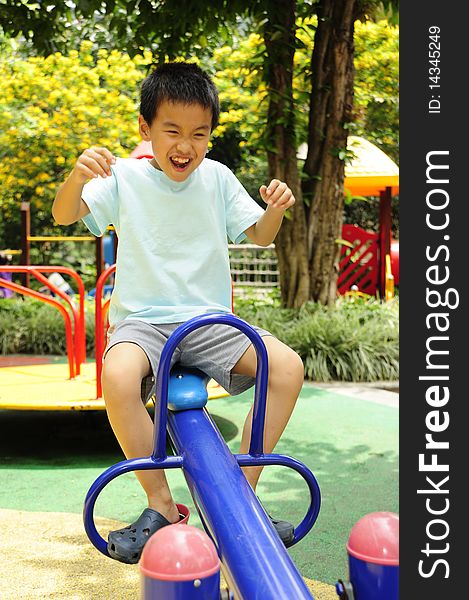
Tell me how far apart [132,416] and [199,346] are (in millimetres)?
296

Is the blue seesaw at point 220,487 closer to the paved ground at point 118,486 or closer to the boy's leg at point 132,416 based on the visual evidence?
the boy's leg at point 132,416

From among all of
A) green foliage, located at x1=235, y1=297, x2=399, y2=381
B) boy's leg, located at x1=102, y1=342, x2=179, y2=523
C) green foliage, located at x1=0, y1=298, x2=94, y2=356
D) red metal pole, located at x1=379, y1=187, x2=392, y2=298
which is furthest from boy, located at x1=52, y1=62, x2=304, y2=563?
red metal pole, located at x1=379, y1=187, x2=392, y2=298

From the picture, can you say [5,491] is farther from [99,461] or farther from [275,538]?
[275,538]

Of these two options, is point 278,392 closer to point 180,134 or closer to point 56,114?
point 180,134

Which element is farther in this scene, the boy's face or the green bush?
the green bush

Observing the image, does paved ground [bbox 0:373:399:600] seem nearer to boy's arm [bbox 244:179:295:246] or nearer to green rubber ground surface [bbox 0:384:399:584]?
green rubber ground surface [bbox 0:384:399:584]

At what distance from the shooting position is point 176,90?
235 cm

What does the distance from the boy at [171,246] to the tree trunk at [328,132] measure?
5.20m

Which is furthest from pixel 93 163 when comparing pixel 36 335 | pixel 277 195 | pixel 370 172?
pixel 370 172

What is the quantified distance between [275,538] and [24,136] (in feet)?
43.5

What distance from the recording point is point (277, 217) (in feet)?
7.98

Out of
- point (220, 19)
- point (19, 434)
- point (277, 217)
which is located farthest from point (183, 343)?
point (220, 19)

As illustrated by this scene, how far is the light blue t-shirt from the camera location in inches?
94.2

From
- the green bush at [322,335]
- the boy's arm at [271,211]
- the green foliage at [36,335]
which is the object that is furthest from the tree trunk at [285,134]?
the boy's arm at [271,211]
